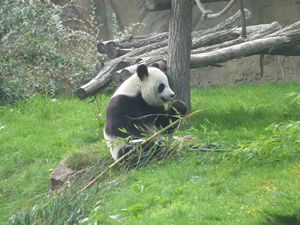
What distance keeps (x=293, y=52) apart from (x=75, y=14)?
245 inches

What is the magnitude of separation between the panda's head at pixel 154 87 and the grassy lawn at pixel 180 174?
1.47ft

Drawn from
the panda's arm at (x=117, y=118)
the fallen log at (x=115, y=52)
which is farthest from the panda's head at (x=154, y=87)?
the fallen log at (x=115, y=52)

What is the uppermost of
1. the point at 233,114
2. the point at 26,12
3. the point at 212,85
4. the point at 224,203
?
the point at 26,12

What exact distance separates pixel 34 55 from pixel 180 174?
4.92 meters

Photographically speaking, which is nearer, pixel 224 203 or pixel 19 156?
pixel 224 203

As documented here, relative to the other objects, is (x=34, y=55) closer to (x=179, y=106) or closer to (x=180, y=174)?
(x=179, y=106)

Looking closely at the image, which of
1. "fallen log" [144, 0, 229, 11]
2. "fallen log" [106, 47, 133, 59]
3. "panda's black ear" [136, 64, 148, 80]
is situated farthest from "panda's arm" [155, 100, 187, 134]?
"fallen log" [106, 47, 133, 59]

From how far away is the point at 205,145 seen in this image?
7773mm

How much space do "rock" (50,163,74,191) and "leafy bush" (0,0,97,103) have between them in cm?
312

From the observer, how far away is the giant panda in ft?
27.1

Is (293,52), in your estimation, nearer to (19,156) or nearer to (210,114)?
(210,114)

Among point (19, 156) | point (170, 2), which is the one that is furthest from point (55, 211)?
point (170, 2)

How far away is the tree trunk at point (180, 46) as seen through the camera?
354 inches

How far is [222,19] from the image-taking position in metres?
13.8
